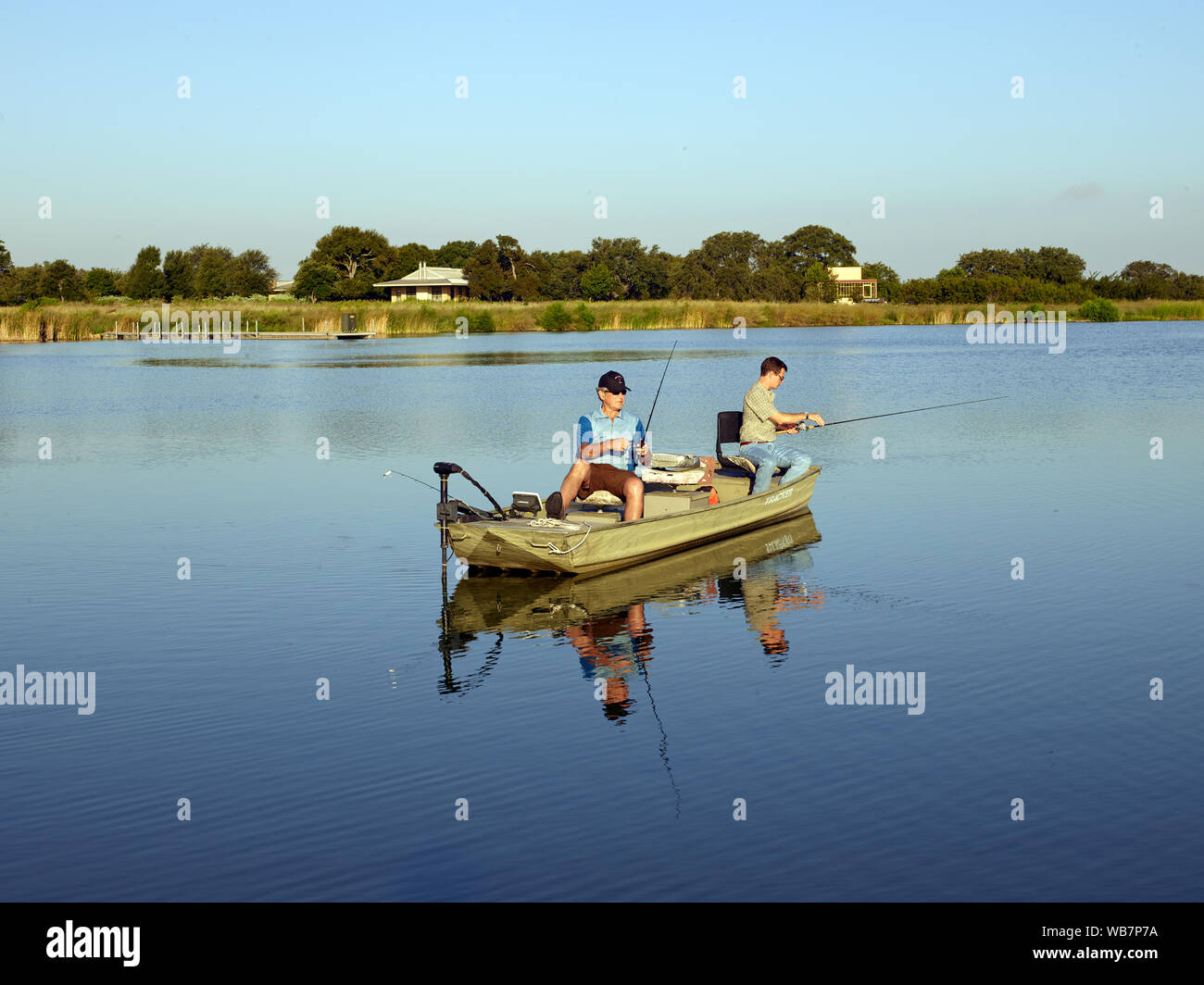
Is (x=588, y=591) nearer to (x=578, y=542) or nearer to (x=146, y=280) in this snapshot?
(x=578, y=542)

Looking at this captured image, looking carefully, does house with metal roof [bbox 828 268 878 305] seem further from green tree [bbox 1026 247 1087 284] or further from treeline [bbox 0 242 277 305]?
treeline [bbox 0 242 277 305]

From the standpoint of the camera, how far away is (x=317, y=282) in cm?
11112

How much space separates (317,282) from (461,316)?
102 ft

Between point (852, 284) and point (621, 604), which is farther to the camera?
point (852, 284)

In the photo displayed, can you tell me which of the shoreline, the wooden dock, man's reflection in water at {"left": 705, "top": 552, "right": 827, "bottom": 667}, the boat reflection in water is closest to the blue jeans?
the boat reflection in water

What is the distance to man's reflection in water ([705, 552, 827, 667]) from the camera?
11.2 meters

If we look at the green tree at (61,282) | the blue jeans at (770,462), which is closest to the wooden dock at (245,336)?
the green tree at (61,282)

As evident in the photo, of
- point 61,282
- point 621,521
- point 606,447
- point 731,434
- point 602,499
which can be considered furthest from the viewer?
point 61,282

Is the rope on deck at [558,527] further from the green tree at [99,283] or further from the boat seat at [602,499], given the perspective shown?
the green tree at [99,283]

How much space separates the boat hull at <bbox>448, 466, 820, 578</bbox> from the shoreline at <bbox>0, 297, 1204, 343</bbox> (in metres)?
66.3

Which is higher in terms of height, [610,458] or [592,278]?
[592,278]

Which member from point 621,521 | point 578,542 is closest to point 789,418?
point 621,521

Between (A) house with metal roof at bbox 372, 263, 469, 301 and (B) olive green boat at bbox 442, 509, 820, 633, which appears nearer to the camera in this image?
(B) olive green boat at bbox 442, 509, 820, 633

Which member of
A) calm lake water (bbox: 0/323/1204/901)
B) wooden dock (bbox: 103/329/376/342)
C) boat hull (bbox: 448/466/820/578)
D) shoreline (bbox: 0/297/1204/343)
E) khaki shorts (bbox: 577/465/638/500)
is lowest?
calm lake water (bbox: 0/323/1204/901)
